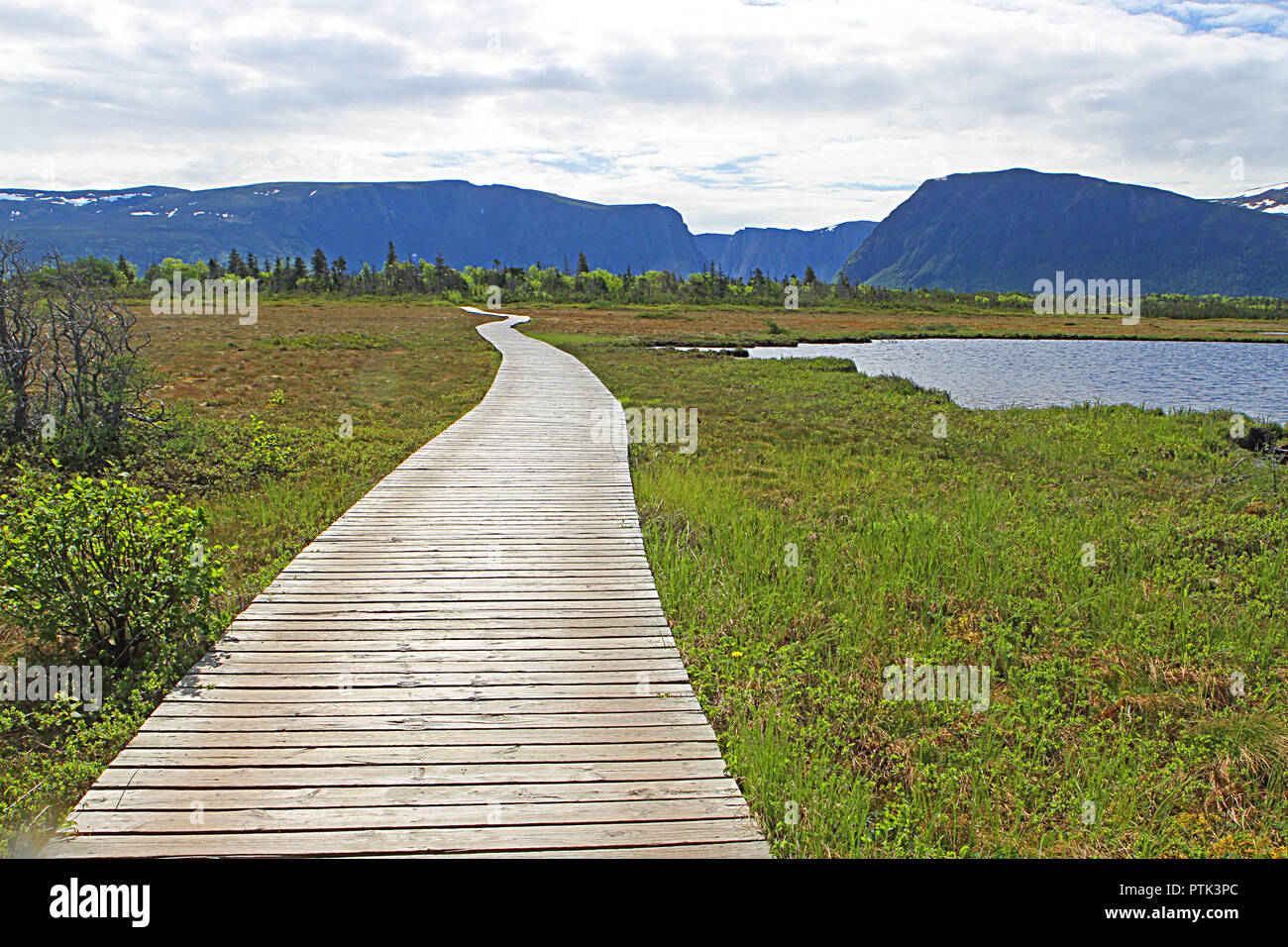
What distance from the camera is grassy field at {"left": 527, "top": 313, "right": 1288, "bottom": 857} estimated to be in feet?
13.1

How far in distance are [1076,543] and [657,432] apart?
8.19 meters

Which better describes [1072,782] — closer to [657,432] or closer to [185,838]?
[185,838]

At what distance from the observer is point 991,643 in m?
6.09

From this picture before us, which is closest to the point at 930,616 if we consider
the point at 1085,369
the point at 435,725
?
the point at 435,725

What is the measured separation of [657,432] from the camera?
14.8m

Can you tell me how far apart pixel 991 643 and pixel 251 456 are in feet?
35.9

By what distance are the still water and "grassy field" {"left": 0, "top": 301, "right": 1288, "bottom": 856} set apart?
938 cm

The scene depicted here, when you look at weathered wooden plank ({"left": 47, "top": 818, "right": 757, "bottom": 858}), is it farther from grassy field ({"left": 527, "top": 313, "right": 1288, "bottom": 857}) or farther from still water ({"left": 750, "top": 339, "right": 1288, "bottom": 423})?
still water ({"left": 750, "top": 339, "right": 1288, "bottom": 423})

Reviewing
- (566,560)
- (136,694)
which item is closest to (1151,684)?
(566,560)

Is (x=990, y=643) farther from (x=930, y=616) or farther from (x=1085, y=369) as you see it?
(x=1085, y=369)

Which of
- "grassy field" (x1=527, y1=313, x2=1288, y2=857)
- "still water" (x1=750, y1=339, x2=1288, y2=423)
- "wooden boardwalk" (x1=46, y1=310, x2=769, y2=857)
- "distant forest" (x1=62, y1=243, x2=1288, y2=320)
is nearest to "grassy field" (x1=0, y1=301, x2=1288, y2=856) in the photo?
"grassy field" (x1=527, y1=313, x2=1288, y2=857)

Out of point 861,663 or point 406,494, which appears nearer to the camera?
point 861,663

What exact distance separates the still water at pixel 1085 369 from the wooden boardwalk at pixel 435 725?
67.7 feet
